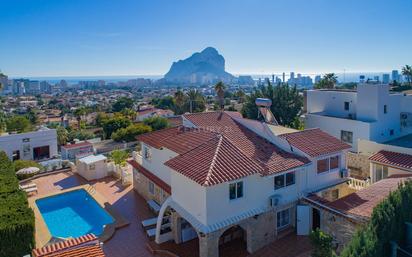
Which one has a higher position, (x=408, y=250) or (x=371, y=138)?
(x=371, y=138)

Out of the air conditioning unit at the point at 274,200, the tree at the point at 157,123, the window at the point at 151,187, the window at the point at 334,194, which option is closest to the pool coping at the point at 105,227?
the window at the point at 151,187

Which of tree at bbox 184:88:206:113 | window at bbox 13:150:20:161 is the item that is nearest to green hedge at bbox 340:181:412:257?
window at bbox 13:150:20:161

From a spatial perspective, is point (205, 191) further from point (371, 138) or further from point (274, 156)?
point (371, 138)

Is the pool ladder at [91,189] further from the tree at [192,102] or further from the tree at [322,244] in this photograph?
the tree at [192,102]

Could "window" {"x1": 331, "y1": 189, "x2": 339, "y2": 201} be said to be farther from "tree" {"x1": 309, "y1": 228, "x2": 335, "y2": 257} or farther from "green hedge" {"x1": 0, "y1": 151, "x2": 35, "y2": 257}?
"green hedge" {"x1": 0, "y1": 151, "x2": 35, "y2": 257}

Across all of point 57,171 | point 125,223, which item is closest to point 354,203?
point 125,223

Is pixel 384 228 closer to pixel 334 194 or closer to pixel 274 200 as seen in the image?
pixel 274 200

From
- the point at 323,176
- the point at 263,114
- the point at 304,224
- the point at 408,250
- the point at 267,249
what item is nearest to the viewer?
the point at 408,250

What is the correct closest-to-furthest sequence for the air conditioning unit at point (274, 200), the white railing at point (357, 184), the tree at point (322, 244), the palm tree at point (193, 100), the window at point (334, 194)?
the tree at point (322, 244) → the air conditioning unit at point (274, 200) → the window at point (334, 194) → the white railing at point (357, 184) → the palm tree at point (193, 100)
